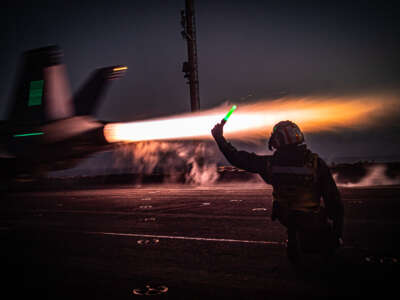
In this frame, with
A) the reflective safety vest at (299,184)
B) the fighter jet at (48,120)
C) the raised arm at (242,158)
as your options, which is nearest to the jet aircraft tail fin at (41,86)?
the fighter jet at (48,120)

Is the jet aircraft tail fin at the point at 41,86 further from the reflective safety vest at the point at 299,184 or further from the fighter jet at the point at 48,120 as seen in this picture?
the reflective safety vest at the point at 299,184

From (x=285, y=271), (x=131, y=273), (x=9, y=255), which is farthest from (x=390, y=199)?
(x=9, y=255)

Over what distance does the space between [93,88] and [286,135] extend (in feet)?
35.3

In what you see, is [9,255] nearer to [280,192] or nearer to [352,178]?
[280,192]

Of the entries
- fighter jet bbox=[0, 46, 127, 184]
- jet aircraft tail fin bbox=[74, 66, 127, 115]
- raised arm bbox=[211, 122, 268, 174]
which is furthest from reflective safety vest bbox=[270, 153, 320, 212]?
jet aircraft tail fin bbox=[74, 66, 127, 115]

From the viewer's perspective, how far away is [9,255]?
21.3 feet

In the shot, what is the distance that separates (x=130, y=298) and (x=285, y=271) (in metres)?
2.35

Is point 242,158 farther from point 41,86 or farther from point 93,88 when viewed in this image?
point 41,86

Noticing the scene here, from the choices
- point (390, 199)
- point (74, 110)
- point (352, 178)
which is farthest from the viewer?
point (352, 178)

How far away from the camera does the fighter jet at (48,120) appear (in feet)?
38.4

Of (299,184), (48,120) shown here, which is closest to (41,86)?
(48,120)

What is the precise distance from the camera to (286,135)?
13.8 ft

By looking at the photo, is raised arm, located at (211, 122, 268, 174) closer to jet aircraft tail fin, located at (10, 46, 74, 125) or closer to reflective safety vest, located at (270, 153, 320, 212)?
reflective safety vest, located at (270, 153, 320, 212)

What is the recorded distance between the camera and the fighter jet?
11.7 meters
